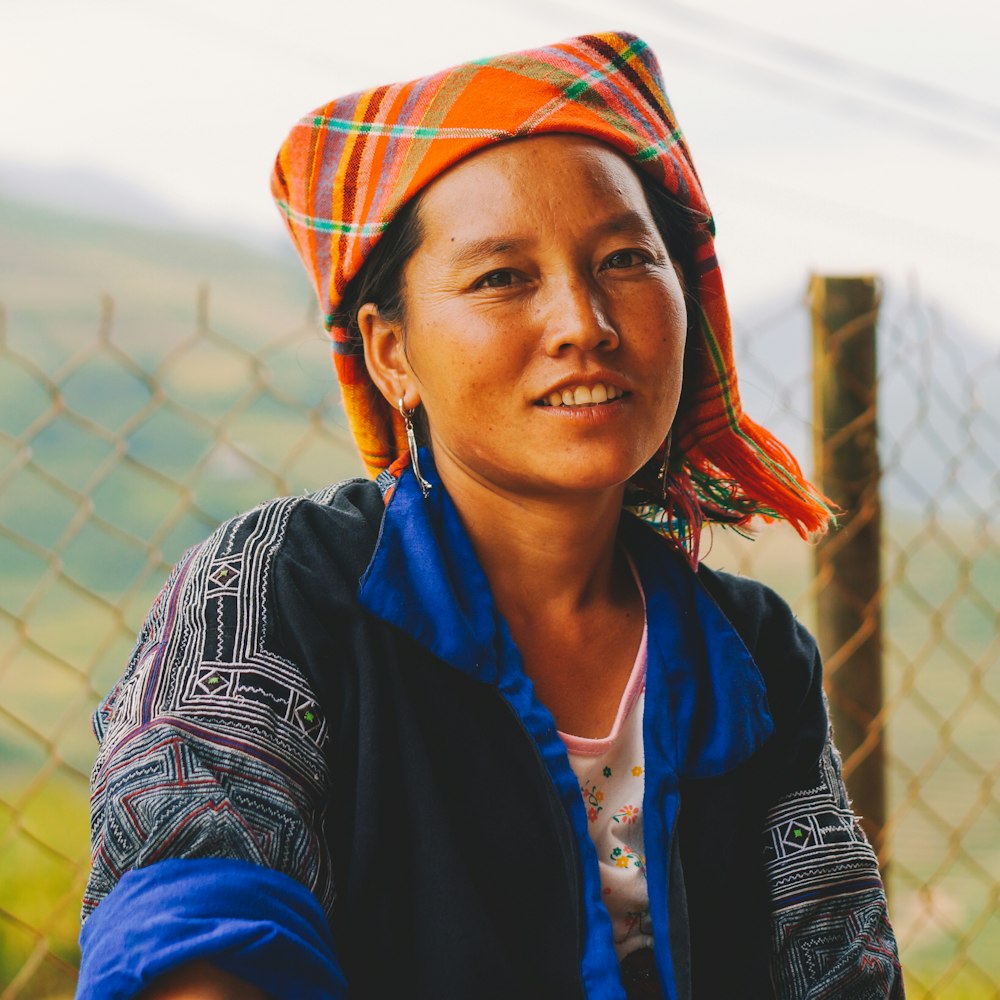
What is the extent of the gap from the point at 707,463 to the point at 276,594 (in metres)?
0.77

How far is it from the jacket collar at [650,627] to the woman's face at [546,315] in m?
0.14

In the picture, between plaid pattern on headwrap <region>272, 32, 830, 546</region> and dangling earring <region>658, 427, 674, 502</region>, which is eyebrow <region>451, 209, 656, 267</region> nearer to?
plaid pattern on headwrap <region>272, 32, 830, 546</region>

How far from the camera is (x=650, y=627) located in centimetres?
180

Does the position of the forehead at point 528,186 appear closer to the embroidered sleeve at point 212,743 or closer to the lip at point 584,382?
the lip at point 584,382

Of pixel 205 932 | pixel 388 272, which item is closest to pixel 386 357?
pixel 388 272

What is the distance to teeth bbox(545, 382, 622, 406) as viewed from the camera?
1546 millimetres

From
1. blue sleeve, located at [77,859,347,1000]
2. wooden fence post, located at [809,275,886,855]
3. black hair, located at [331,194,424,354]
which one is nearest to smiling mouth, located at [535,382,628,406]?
black hair, located at [331,194,424,354]

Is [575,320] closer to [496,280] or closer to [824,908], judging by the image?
[496,280]

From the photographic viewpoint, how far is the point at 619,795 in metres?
1.68

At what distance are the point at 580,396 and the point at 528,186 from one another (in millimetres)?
278

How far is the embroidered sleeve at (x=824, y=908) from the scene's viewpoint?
1.71 m

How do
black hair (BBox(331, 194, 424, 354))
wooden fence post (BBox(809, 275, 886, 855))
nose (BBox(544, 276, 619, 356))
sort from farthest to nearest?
wooden fence post (BBox(809, 275, 886, 855)) → black hair (BBox(331, 194, 424, 354)) → nose (BBox(544, 276, 619, 356))

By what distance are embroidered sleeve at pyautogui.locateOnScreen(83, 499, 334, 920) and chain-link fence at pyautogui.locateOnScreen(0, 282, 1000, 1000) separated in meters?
0.58

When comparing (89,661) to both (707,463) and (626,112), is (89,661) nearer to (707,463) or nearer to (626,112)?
(707,463)
